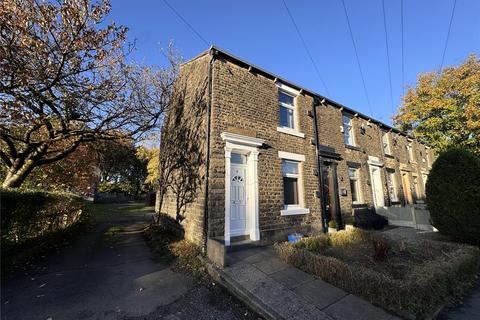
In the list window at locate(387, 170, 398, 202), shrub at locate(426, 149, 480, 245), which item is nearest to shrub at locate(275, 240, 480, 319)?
shrub at locate(426, 149, 480, 245)

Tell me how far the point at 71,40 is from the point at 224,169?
5259 millimetres

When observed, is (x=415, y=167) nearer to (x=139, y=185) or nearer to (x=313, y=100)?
(x=313, y=100)

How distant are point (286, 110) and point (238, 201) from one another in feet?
15.8

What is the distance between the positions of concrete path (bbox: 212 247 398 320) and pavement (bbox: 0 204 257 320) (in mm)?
329

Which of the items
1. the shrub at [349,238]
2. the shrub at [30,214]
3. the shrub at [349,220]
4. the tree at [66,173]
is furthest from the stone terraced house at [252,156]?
the tree at [66,173]

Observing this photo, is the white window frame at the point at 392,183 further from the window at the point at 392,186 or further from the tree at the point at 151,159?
the tree at the point at 151,159

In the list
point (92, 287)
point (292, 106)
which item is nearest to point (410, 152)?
point (292, 106)

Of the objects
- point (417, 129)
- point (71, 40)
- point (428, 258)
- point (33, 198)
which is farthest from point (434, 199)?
point (417, 129)

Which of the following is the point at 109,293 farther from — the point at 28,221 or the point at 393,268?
the point at 393,268

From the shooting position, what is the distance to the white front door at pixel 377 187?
1321 cm

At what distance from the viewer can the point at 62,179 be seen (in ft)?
42.0

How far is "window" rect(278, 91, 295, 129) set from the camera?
964 cm

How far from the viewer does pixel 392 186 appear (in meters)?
14.9

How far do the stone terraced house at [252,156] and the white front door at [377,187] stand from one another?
76cm
